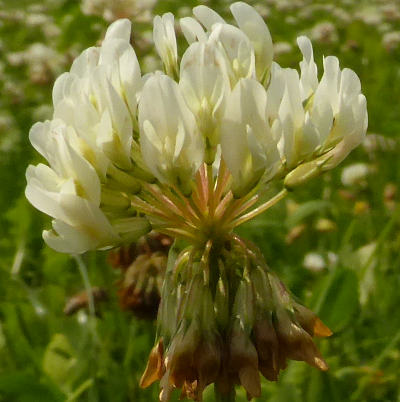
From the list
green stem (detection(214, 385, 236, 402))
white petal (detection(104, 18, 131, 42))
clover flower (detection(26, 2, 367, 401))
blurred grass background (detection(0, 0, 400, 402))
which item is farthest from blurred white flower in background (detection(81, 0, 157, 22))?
green stem (detection(214, 385, 236, 402))

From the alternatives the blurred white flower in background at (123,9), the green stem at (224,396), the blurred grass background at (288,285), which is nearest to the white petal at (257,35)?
the green stem at (224,396)

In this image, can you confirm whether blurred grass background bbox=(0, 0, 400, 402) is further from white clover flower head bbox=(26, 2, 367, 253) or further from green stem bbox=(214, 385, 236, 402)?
white clover flower head bbox=(26, 2, 367, 253)

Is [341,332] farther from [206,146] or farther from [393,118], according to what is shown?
[393,118]

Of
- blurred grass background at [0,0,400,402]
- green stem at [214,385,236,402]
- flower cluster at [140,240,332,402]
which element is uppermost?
flower cluster at [140,240,332,402]

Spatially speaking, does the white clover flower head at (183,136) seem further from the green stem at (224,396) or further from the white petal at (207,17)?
the green stem at (224,396)

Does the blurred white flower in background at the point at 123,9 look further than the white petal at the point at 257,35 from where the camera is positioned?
Yes

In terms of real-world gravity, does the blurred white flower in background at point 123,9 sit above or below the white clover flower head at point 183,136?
below

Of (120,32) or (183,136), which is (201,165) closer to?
(183,136)

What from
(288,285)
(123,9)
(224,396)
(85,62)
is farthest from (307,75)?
(123,9)
